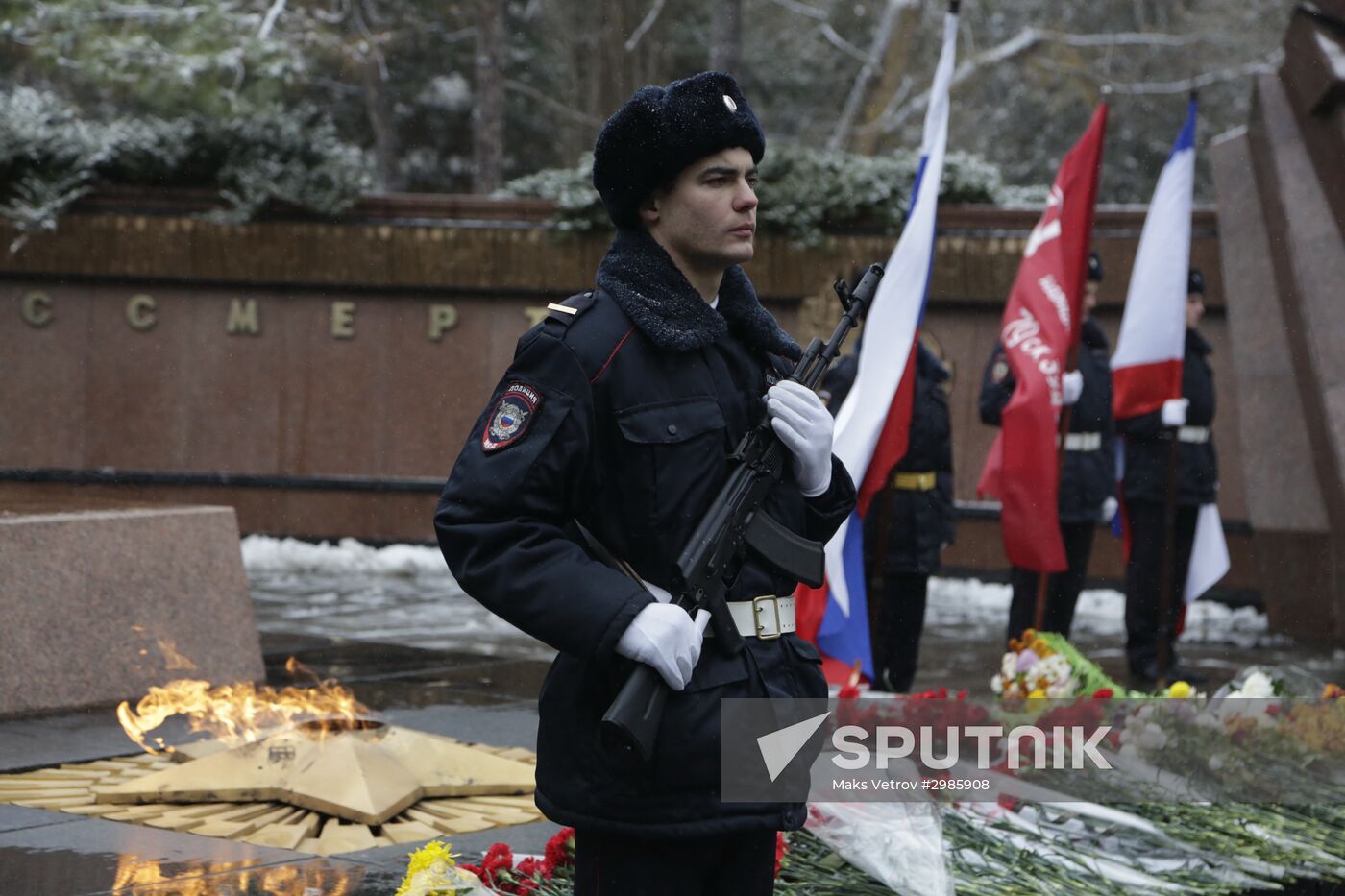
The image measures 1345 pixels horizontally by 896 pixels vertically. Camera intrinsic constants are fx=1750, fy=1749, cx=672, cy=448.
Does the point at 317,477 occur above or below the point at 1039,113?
below

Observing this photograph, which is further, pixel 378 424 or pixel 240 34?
pixel 240 34

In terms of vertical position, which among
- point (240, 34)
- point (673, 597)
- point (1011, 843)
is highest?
point (240, 34)

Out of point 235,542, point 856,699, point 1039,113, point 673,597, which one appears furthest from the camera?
point 1039,113

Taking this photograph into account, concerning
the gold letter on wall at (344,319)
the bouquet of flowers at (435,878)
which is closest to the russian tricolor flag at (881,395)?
the bouquet of flowers at (435,878)

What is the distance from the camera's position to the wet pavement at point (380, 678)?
4.35 meters

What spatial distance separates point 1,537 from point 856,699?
10.8ft

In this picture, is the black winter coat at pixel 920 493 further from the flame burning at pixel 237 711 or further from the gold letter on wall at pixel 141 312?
the gold letter on wall at pixel 141 312

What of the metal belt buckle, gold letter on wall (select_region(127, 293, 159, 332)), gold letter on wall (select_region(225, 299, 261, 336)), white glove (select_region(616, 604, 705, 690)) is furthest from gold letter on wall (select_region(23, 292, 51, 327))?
white glove (select_region(616, 604, 705, 690))

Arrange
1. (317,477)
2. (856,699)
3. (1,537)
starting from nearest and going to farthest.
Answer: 1. (856,699)
2. (1,537)
3. (317,477)

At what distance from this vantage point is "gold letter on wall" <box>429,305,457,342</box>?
13.8m

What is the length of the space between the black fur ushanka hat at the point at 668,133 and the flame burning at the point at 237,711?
2.86 meters

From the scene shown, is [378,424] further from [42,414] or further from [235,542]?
[235,542]

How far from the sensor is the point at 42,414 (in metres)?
14.1

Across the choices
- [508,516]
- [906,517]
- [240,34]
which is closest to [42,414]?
[240,34]
